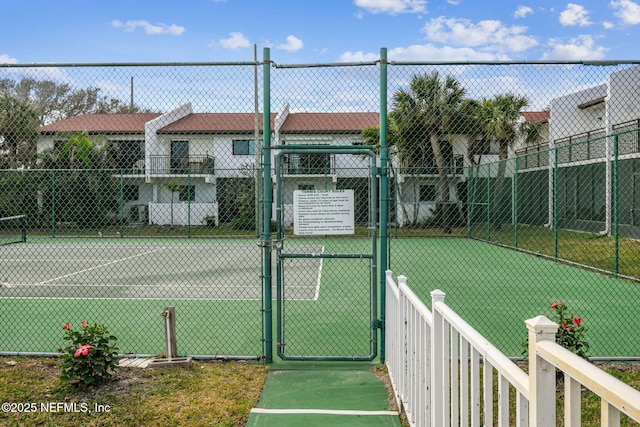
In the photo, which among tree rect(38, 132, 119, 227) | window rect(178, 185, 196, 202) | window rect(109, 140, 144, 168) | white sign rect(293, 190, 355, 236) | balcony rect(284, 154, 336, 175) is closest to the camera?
white sign rect(293, 190, 355, 236)

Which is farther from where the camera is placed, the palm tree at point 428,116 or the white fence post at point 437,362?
the palm tree at point 428,116

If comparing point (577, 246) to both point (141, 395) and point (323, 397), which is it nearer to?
point (323, 397)

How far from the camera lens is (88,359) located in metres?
4.55

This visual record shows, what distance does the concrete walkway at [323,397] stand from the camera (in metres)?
4.06

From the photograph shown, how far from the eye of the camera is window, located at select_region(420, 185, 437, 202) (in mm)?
19156

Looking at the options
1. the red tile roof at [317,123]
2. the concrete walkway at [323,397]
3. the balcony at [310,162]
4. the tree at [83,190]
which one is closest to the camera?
the concrete walkway at [323,397]

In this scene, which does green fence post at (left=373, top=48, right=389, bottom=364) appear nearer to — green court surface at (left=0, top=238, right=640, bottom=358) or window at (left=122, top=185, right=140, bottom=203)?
green court surface at (left=0, top=238, right=640, bottom=358)

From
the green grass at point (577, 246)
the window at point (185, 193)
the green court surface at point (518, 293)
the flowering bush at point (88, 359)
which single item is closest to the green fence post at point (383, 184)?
the green court surface at point (518, 293)

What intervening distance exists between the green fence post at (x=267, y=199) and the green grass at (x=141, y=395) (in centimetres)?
34

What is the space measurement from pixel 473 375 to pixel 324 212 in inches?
127

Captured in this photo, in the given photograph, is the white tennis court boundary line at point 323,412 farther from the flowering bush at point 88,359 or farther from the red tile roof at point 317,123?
the red tile roof at point 317,123

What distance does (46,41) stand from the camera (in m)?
7.19

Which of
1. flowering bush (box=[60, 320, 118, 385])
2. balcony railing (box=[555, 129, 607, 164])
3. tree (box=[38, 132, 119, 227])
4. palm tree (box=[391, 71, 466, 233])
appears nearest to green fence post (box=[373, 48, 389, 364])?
flowering bush (box=[60, 320, 118, 385])

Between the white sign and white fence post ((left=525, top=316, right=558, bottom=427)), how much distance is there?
374cm
